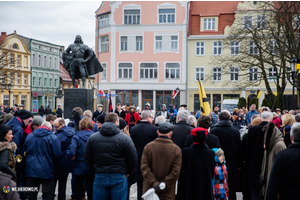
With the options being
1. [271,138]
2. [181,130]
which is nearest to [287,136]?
[271,138]

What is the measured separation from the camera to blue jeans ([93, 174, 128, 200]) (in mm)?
5488

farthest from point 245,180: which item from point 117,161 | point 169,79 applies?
point 169,79

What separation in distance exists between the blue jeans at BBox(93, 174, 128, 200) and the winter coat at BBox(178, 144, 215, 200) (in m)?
0.93

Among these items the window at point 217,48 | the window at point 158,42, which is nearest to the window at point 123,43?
the window at point 158,42

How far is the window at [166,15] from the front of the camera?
43969mm

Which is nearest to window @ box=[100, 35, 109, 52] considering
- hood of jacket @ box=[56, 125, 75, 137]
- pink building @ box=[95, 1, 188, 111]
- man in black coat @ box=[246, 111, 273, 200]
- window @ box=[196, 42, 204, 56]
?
pink building @ box=[95, 1, 188, 111]

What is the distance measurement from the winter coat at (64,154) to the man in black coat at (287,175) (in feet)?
12.7

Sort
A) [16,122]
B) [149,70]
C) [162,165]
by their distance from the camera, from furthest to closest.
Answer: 1. [149,70]
2. [16,122]
3. [162,165]

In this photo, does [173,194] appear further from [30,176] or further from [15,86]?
[15,86]

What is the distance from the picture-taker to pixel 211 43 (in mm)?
43375

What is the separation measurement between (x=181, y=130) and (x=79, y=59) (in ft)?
28.3

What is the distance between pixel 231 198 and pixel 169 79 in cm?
3670

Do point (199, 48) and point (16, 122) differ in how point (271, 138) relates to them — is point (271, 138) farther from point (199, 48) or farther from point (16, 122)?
point (199, 48)

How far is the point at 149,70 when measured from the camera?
44.0 meters
